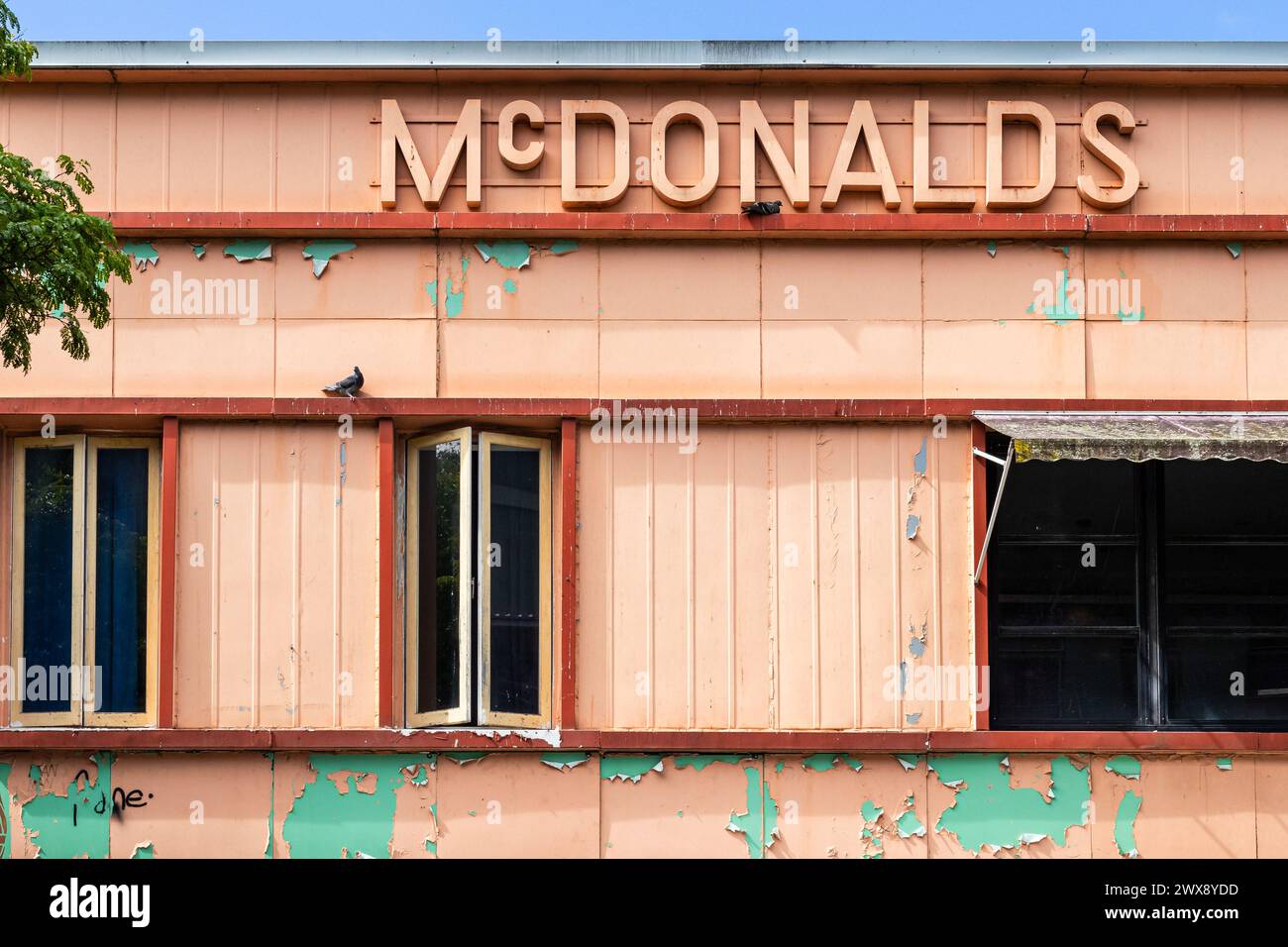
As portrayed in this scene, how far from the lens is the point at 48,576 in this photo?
892cm

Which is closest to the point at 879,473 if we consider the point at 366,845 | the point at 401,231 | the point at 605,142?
the point at 605,142

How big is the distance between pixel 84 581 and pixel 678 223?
4537mm

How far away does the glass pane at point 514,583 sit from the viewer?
8.84 meters

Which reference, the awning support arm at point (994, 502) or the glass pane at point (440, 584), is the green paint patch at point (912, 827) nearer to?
the awning support arm at point (994, 502)

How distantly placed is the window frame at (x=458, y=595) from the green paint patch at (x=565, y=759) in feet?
1.93

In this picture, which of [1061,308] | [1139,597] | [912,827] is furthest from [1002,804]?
[1061,308]

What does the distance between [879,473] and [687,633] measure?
163cm

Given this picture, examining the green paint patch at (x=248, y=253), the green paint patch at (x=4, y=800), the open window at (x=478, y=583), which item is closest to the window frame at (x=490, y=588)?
the open window at (x=478, y=583)

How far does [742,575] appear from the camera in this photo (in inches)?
346

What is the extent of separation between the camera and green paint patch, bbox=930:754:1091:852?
8.62 m

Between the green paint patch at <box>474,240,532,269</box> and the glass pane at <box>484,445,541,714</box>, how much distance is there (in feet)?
3.97

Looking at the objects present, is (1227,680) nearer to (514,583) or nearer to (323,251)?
(514,583)
